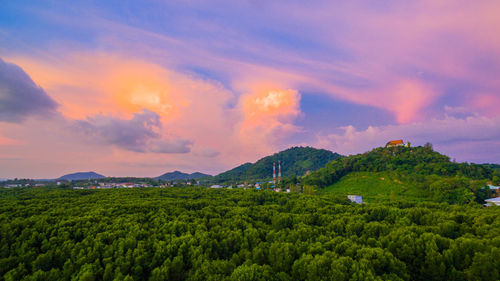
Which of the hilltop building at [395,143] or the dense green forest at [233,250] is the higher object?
the hilltop building at [395,143]

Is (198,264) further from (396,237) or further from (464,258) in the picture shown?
(464,258)

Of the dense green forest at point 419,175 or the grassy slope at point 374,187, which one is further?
the grassy slope at point 374,187

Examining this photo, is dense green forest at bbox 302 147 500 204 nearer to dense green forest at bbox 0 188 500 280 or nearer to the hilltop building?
the hilltop building

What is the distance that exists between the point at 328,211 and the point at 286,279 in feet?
94.2

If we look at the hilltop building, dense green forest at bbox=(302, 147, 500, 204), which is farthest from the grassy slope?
the hilltop building

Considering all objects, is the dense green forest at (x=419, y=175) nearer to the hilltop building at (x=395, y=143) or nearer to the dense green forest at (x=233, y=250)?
the hilltop building at (x=395, y=143)

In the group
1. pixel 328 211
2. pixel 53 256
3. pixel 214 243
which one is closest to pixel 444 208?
pixel 328 211

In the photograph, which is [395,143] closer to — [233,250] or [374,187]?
[374,187]

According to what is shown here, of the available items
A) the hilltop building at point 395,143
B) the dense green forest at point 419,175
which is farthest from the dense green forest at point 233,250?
the hilltop building at point 395,143

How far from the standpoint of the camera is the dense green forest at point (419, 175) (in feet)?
257

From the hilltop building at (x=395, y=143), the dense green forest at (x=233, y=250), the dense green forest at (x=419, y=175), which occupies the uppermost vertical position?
the hilltop building at (x=395, y=143)

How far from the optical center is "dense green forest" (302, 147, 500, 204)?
7844 centimetres

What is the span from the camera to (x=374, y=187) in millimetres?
101812

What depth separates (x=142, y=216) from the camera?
1507 inches
